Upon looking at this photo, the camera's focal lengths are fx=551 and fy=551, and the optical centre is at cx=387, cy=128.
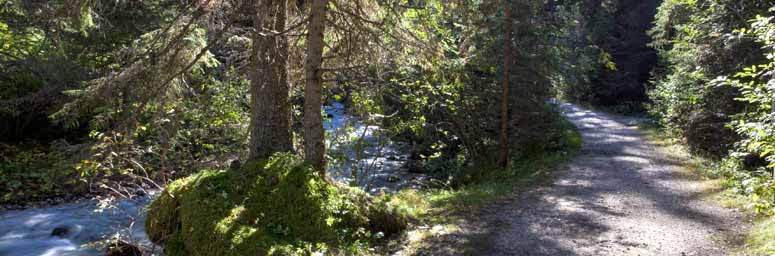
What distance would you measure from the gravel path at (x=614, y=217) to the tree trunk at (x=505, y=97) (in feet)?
5.75

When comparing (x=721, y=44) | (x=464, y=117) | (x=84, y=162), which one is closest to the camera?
(x=84, y=162)

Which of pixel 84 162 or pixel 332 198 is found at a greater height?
pixel 84 162

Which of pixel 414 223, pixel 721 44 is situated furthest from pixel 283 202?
pixel 721 44

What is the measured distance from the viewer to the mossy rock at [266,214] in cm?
641

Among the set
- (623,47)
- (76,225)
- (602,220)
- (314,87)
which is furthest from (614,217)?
(623,47)

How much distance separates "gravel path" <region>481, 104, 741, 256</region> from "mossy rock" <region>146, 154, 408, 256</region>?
174 centimetres

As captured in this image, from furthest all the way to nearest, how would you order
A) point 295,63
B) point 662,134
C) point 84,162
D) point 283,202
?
point 662,134
point 295,63
point 283,202
point 84,162

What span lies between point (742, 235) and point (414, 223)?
4.60 m

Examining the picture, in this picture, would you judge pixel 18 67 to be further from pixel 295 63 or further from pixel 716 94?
pixel 716 94

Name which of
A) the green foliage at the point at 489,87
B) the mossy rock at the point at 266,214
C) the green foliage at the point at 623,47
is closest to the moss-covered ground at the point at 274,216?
the mossy rock at the point at 266,214

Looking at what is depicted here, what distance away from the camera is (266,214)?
22.5 ft

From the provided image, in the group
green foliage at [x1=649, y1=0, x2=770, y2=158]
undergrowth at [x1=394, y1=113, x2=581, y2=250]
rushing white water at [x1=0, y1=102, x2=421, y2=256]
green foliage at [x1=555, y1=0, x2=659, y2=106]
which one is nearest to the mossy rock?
undergrowth at [x1=394, y1=113, x2=581, y2=250]

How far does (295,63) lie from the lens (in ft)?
28.5

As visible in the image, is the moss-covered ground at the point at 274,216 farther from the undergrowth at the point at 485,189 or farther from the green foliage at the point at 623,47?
the green foliage at the point at 623,47
